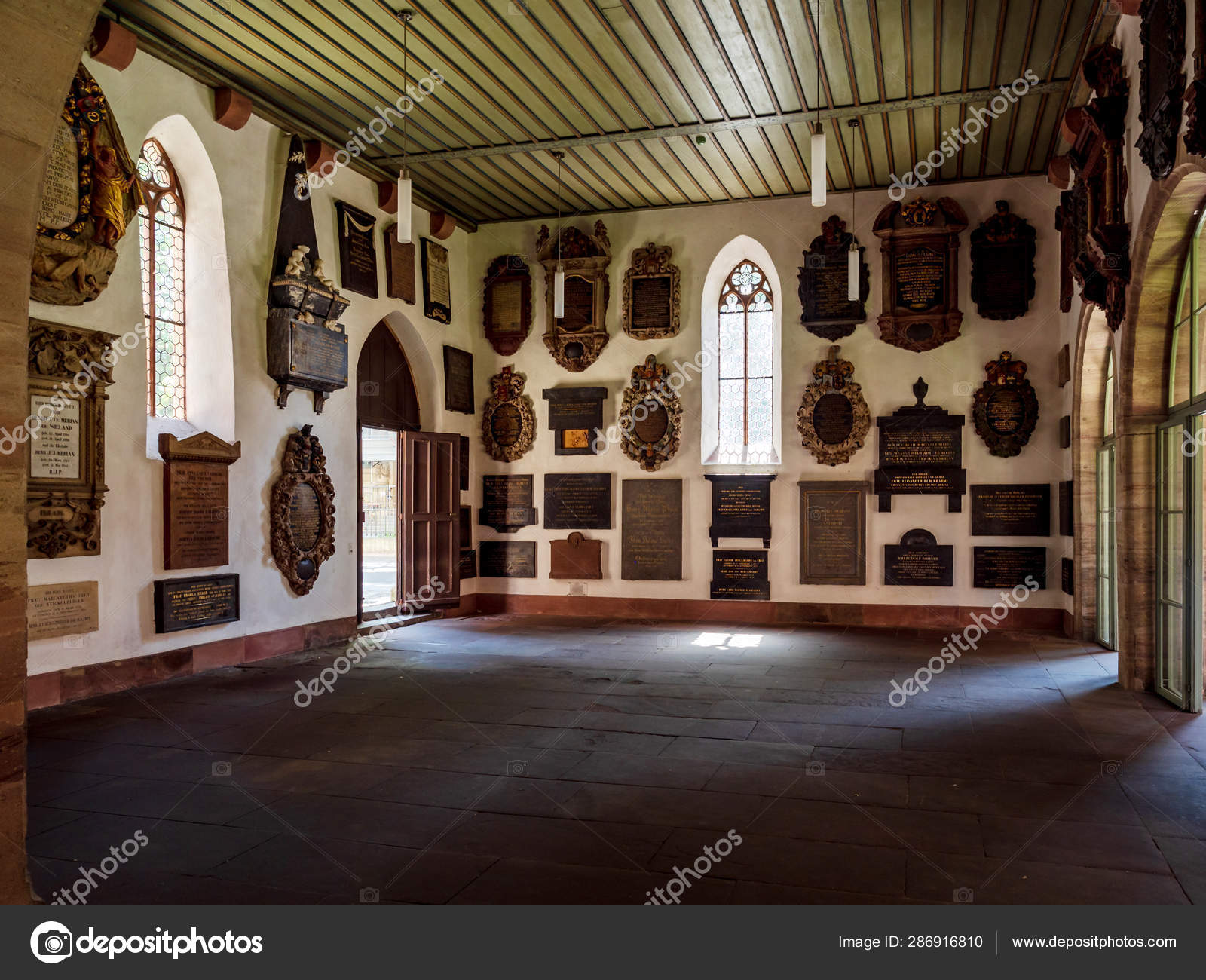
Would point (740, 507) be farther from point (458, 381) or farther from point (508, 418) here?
point (458, 381)

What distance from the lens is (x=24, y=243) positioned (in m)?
2.75

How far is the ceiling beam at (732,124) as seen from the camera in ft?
26.6

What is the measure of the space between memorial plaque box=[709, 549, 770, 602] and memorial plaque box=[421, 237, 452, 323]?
430 cm

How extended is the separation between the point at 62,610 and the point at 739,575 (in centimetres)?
693

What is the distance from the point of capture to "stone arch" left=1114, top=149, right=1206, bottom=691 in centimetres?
626

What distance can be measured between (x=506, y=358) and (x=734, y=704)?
21.7 ft

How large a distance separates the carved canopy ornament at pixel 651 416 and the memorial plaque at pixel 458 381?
1.99 m

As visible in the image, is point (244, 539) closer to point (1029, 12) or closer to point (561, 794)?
point (561, 794)

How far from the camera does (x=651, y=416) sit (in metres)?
11.2

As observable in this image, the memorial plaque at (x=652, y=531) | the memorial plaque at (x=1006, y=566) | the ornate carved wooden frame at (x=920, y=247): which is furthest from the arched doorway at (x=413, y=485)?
the memorial plaque at (x=1006, y=566)

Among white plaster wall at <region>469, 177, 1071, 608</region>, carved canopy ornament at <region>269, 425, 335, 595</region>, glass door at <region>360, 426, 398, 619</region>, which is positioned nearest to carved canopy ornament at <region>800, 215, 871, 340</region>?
white plaster wall at <region>469, 177, 1071, 608</region>

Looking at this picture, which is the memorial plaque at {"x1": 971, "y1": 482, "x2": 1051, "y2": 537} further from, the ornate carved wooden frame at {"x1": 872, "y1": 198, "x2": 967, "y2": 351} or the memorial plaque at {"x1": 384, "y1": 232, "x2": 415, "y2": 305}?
the memorial plaque at {"x1": 384, "y1": 232, "x2": 415, "y2": 305}
